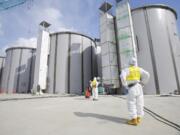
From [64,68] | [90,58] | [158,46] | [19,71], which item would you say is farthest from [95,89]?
[19,71]

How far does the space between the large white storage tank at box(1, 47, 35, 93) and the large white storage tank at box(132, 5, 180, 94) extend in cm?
2593

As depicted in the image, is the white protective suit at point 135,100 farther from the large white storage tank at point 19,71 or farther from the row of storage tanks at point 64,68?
the large white storage tank at point 19,71

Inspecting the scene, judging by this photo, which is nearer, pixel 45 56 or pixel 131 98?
pixel 131 98

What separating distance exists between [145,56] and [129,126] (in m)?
17.3

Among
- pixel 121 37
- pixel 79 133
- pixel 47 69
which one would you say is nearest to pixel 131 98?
pixel 79 133

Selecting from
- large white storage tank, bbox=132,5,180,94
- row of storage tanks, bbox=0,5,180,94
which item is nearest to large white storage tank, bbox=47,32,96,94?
row of storage tanks, bbox=0,5,180,94

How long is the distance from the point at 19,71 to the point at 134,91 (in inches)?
1373

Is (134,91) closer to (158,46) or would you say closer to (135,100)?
(135,100)

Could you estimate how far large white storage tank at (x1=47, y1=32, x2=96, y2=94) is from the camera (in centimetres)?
2609

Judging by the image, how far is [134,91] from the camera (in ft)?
13.1

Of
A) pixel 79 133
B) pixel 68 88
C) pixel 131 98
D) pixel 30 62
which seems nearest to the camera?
pixel 79 133

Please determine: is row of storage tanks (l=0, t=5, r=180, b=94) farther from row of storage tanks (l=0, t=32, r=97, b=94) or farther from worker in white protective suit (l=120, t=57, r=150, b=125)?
worker in white protective suit (l=120, t=57, r=150, b=125)

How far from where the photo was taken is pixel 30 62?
34969 millimetres

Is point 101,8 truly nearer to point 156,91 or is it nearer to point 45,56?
point 45,56
